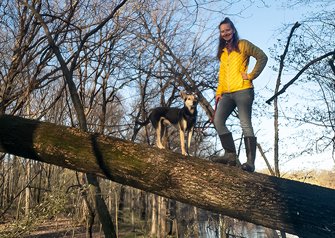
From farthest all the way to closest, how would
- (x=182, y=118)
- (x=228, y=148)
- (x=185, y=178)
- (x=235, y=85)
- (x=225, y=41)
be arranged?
(x=182, y=118), (x=225, y=41), (x=228, y=148), (x=235, y=85), (x=185, y=178)

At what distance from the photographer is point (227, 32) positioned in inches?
140

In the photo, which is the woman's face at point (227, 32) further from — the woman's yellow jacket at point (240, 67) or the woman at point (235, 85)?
the woman's yellow jacket at point (240, 67)

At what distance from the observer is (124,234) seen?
11.5 metres

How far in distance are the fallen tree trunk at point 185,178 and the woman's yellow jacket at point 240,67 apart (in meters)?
1.14

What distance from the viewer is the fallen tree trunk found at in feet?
9.01

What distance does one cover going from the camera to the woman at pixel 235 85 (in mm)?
3426

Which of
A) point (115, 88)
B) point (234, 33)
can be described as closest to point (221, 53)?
point (234, 33)

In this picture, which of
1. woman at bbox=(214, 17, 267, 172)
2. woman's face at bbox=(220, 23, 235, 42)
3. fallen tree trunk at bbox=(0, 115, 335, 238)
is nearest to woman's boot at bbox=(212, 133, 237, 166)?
woman at bbox=(214, 17, 267, 172)

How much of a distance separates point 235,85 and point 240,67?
0.26 meters

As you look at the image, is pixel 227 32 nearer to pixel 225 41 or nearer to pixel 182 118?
pixel 225 41

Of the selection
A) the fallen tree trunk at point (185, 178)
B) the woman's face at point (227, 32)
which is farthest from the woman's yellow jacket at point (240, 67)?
the fallen tree trunk at point (185, 178)

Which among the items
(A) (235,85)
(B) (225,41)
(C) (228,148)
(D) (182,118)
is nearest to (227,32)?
(B) (225,41)

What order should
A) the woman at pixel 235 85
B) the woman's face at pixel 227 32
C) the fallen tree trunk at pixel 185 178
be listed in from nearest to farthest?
the fallen tree trunk at pixel 185 178 → the woman at pixel 235 85 → the woman's face at pixel 227 32

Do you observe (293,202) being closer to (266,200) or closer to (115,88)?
(266,200)
